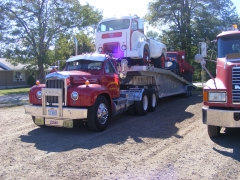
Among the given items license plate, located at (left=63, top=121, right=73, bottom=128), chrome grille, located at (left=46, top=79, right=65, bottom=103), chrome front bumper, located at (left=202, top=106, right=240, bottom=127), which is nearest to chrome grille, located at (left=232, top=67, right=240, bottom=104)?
chrome front bumper, located at (left=202, top=106, right=240, bottom=127)

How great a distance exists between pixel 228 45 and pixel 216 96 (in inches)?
80.8

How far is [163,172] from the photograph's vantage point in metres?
4.56

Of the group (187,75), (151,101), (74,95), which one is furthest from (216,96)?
(187,75)

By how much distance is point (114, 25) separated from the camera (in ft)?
36.2

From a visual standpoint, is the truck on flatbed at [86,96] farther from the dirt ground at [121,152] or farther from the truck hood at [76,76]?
the dirt ground at [121,152]

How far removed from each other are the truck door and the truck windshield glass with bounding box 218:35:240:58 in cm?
345

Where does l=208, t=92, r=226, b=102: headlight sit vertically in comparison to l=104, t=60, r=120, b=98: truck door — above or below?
below

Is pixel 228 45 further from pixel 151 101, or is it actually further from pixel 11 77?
pixel 11 77

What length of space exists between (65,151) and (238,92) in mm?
4043

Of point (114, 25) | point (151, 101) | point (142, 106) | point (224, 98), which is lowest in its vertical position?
point (142, 106)

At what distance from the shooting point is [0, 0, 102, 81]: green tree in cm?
2384

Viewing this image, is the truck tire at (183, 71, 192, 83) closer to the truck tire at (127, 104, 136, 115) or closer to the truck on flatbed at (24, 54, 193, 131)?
the truck on flatbed at (24, 54, 193, 131)

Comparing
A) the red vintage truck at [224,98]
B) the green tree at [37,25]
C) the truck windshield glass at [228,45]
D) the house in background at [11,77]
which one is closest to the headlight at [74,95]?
the red vintage truck at [224,98]

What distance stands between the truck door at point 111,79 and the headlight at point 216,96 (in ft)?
11.6
